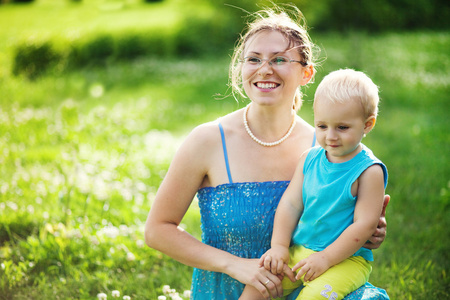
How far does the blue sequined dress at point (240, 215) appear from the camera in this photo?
2518 mm

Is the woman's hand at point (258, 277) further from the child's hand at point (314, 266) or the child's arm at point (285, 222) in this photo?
the child's hand at point (314, 266)

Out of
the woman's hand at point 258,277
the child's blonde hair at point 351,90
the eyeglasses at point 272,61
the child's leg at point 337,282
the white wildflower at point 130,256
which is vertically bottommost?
the white wildflower at point 130,256

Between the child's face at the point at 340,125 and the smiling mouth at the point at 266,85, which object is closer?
the child's face at the point at 340,125

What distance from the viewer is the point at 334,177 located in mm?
2217

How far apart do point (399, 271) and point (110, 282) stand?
1.97 metres

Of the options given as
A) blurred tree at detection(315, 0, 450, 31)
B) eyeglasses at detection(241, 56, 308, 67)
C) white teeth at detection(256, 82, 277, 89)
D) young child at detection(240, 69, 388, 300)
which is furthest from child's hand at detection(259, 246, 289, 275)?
blurred tree at detection(315, 0, 450, 31)

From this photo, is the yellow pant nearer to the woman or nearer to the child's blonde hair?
the woman

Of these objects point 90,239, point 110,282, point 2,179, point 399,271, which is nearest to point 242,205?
point 110,282

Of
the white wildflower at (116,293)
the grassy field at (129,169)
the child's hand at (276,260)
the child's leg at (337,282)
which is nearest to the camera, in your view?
the child's leg at (337,282)

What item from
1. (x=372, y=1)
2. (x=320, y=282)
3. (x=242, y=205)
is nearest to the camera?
(x=320, y=282)

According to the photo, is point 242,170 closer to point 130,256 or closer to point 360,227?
point 360,227

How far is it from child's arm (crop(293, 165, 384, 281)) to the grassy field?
45 centimetres

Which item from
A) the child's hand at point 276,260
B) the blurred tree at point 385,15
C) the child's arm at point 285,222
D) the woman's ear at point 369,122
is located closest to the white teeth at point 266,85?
the child's arm at point 285,222

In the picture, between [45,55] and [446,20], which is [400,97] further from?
[446,20]
